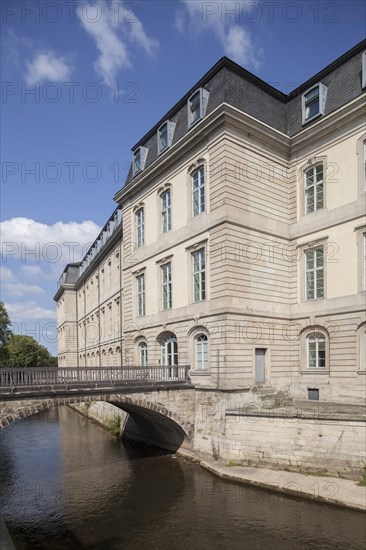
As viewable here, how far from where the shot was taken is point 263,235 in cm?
1950

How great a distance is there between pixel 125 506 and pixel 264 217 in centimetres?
1340

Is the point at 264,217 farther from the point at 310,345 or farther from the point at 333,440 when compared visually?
the point at 333,440

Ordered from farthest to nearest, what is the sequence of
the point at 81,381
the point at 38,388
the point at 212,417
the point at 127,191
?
the point at 127,191, the point at 212,417, the point at 81,381, the point at 38,388

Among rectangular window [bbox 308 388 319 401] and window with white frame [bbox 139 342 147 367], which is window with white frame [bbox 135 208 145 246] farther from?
rectangular window [bbox 308 388 319 401]

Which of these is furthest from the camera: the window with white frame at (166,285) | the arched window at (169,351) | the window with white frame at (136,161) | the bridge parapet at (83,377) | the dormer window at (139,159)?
the window with white frame at (136,161)

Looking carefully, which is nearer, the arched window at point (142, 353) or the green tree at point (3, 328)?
the arched window at point (142, 353)

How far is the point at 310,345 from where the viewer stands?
19.6 metres

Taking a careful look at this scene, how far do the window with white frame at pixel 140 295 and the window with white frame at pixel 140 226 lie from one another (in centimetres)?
212

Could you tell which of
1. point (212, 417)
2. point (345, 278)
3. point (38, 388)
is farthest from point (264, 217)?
point (38, 388)

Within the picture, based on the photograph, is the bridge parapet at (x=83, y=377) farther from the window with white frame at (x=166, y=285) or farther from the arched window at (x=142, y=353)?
the arched window at (x=142, y=353)

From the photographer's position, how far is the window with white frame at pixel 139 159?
24.8 m

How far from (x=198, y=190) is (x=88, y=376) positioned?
10.1 metres

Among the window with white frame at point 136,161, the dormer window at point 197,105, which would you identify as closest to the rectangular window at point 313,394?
the dormer window at point 197,105

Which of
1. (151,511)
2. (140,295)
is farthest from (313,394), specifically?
(140,295)
